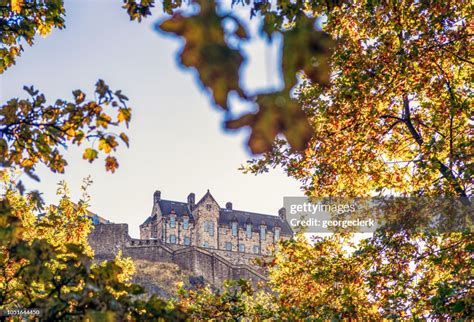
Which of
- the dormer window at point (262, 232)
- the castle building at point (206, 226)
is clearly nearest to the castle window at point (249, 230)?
the castle building at point (206, 226)

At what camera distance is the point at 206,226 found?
8156 centimetres

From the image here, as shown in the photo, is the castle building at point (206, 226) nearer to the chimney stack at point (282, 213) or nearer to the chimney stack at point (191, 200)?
the chimney stack at point (191, 200)

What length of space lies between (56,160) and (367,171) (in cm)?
859

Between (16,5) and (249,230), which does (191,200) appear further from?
(16,5)

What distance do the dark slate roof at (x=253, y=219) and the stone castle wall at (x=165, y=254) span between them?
16.4 meters

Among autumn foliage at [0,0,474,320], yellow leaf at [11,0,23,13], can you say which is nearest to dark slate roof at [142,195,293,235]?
autumn foliage at [0,0,474,320]

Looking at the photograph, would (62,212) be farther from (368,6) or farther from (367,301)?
(368,6)

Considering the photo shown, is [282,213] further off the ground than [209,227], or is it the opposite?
[282,213]

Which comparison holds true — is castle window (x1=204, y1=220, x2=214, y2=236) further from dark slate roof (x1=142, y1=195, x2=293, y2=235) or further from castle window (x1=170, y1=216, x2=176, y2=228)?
castle window (x1=170, y1=216, x2=176, y2=228)

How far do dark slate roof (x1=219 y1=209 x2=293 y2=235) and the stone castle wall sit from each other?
644 inches

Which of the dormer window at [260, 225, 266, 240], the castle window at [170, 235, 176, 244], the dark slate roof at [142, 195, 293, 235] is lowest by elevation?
the castle window at [170, 235, 176, 244]

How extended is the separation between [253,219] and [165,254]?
24.2 meters

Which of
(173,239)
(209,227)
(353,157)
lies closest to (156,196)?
(173,239)

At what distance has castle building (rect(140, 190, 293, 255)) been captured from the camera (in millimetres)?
80000
